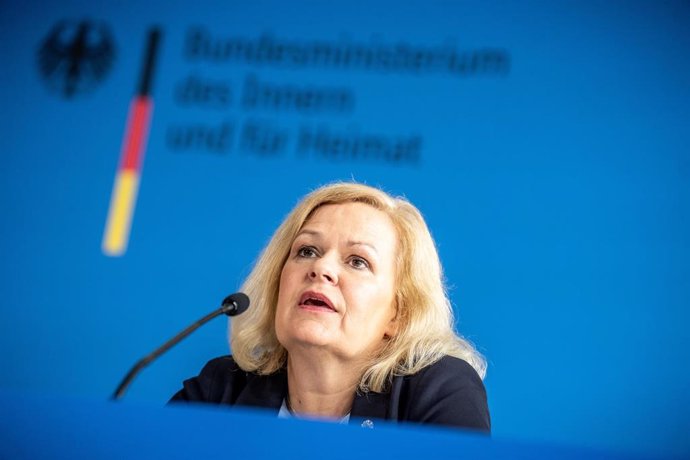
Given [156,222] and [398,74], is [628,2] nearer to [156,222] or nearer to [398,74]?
[398,74]

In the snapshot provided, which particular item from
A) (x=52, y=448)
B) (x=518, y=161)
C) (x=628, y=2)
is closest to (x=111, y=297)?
(x=518, y=161)

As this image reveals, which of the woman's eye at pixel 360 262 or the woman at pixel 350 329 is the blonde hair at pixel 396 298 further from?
the woman's eye at pixel 360 262

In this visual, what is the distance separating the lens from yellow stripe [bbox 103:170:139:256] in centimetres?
348

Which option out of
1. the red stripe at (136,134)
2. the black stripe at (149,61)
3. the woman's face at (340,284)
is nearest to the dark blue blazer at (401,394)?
the woman's face at (340,284)

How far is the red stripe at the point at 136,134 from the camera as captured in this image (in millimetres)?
3527

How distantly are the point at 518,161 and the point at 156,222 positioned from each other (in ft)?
4.80

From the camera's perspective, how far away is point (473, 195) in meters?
3.12

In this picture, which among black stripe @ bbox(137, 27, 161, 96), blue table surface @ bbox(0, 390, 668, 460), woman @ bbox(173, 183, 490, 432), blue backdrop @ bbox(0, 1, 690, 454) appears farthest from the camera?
black stripe @ bbox(137, 27, 161, 96)

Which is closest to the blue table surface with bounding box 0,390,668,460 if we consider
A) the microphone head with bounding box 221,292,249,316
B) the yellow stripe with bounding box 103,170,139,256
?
the microphone head with bounding box 221,292,249,316

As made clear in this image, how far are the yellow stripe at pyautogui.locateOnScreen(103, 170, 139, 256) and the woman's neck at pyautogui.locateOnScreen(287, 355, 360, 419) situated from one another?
1.71 m

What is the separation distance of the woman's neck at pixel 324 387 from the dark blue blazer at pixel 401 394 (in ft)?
0.20

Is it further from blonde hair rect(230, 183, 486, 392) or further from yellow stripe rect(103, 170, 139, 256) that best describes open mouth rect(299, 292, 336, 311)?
yellow stripe rect(103, 170, 139, 256)

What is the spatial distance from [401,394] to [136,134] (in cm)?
210

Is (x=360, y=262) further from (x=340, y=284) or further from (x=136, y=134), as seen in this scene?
(x=136, y=134)
